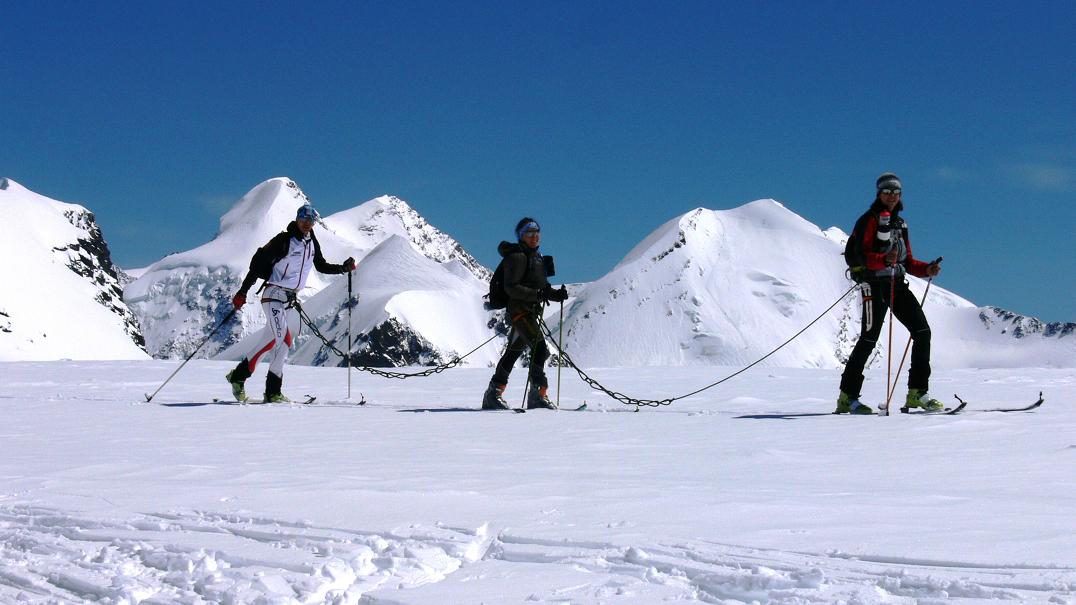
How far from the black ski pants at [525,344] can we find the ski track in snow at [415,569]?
647cm

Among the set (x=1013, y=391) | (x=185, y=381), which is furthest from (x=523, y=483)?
(x=185, y=381)

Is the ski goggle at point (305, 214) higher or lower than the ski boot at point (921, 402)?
higher

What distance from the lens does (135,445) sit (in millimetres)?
7480

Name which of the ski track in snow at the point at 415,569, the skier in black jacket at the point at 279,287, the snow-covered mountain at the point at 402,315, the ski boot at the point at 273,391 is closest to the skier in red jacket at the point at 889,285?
the skier in black jacket at the point at 279,287

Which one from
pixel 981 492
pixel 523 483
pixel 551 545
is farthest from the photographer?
pixel 523 483

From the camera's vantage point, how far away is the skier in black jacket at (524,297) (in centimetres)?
1077

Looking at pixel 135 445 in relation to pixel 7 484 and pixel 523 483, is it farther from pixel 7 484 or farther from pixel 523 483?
pixel 523 483

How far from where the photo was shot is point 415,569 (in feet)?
12.3

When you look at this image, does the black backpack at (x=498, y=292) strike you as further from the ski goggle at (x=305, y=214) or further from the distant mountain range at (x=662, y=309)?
the distant mountain range at (x=662, y=309)

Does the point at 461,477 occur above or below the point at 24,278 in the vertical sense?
below

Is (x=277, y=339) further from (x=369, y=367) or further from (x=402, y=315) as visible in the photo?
(x=402, y=315)

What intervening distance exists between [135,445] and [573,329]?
106 meters

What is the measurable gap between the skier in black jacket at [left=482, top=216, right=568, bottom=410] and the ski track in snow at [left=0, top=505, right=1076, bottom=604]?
6.45 metres

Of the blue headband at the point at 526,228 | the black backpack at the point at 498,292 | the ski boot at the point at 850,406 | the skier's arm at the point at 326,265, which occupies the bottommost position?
the ski boot at the point at 850,406
